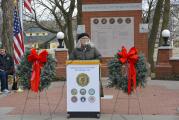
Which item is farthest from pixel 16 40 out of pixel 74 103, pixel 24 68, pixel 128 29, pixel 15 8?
pixel 74 103

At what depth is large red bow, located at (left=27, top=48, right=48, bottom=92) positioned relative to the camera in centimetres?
1177

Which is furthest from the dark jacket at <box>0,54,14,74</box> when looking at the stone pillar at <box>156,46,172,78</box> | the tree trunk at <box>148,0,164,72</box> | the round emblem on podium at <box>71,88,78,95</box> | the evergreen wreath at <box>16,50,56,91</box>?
the tree trunk at <box>148,0,164,72</box>

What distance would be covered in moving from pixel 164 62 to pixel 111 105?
8.04 meters

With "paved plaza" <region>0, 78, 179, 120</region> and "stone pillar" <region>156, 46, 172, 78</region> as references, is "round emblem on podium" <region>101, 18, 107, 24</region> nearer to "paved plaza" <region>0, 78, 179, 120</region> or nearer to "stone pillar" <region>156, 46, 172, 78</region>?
"stone pillar" <region>156, 46, 172, 78</region>

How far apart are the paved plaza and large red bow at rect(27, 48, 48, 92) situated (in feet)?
2.44

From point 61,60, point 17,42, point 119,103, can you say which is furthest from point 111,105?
point 61,60

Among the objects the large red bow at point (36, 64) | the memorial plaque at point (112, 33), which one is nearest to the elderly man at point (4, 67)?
the memorial plaque at point (112, 33)

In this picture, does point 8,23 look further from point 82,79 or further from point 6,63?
point 82,79

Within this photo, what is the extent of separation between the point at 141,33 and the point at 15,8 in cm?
521

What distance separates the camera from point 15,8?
1970 centimetres

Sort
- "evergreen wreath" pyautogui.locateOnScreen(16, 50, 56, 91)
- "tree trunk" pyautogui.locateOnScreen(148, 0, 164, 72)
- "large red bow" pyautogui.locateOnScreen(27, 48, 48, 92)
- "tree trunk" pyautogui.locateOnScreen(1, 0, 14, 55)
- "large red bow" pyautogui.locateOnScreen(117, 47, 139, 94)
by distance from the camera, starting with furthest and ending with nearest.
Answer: "tree trunk" pyautogui.locateOnScreen(148, 0, 164, 72) < "tree trunk" pyautogui.locateOnScreen(1, 0, 14, 55) < "evergreen wreath" pyautogui.locateOnScreen(16, 50, 56, 91) < "large red bow" pyautogui.locateOnScreen(27, 48, 48, 92) < "large red bow" pyautogui.locateOnScreen(117, 47, 139, 94)

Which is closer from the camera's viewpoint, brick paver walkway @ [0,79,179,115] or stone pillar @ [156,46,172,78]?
brick paver walkway @ [0,79,179,115]

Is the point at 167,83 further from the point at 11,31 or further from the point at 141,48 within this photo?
the point at 11,31

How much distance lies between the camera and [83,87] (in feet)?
36.9
